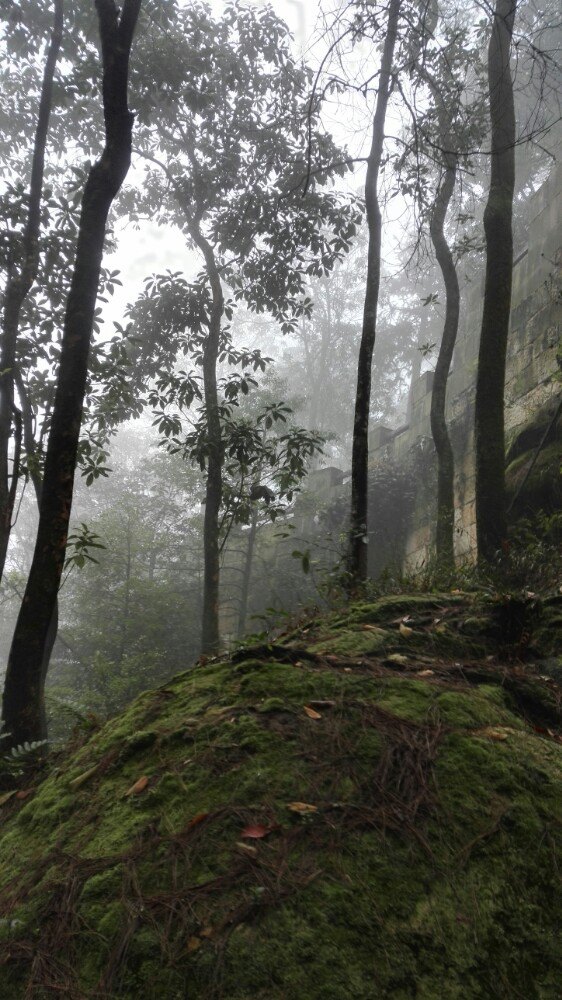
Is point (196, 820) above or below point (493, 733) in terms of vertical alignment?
below

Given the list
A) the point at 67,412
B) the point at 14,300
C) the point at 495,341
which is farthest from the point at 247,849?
the point at 14,300

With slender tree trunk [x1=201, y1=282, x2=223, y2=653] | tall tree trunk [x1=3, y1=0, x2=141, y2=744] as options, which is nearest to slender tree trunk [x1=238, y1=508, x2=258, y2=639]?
slender tree trunk [x1=201, y1=282, x2=223, y2=653]

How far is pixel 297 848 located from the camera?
→ 169cm

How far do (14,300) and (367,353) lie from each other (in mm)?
3477

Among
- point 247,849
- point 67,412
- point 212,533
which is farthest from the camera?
point 212,533

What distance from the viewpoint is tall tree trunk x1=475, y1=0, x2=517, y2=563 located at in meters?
5.63

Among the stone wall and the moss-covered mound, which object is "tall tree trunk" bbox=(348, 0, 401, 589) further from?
the moss-covered mound

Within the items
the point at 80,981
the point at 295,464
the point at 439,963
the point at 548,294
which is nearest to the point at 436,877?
the point at 439,963

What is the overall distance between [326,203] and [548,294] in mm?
3338

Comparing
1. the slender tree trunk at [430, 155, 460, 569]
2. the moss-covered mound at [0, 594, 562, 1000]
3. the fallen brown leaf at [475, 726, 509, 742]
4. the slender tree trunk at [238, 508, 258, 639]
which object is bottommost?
the moss-covered mound at [0, 594, 562, 1000]

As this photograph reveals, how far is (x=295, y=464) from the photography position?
7391mm

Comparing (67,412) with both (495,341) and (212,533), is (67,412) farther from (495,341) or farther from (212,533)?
(212,533)

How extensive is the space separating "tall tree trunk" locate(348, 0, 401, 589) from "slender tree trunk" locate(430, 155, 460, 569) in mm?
865

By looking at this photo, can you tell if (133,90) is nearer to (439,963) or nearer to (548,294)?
(548,294)
